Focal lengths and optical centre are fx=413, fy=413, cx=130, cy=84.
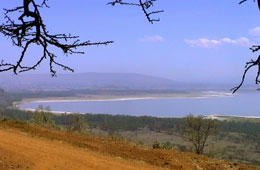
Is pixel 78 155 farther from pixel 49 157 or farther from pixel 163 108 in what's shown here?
pixel 163 108

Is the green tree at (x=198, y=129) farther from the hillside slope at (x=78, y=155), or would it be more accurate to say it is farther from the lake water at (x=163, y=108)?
the lake water at (x=163, y=108)

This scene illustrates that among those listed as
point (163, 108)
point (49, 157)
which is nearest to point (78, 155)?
point (49, 157)

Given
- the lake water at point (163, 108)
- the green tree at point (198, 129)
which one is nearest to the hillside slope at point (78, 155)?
the green tree at point (198, 129)

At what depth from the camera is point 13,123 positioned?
1752 cm

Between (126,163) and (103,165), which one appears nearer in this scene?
(103,165)

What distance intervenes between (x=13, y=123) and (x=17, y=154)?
19.6ft

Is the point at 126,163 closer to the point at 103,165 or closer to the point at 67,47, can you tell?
the point at 103,165

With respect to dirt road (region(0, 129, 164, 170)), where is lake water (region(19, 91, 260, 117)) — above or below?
above

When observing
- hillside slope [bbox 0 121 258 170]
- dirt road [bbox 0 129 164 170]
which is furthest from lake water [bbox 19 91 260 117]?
dirt road [bbox 0 129 164 170]

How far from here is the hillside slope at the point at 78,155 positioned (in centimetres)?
1144

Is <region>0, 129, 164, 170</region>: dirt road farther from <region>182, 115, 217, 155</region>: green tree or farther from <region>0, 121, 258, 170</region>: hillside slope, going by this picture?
<region>182, 115, 217, 155</region>: green tree

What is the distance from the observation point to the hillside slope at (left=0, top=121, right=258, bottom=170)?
11438mm

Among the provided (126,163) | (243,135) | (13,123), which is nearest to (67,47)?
(126,163)

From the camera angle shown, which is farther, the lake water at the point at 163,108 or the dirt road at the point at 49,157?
the lake water at the point at 163,108
